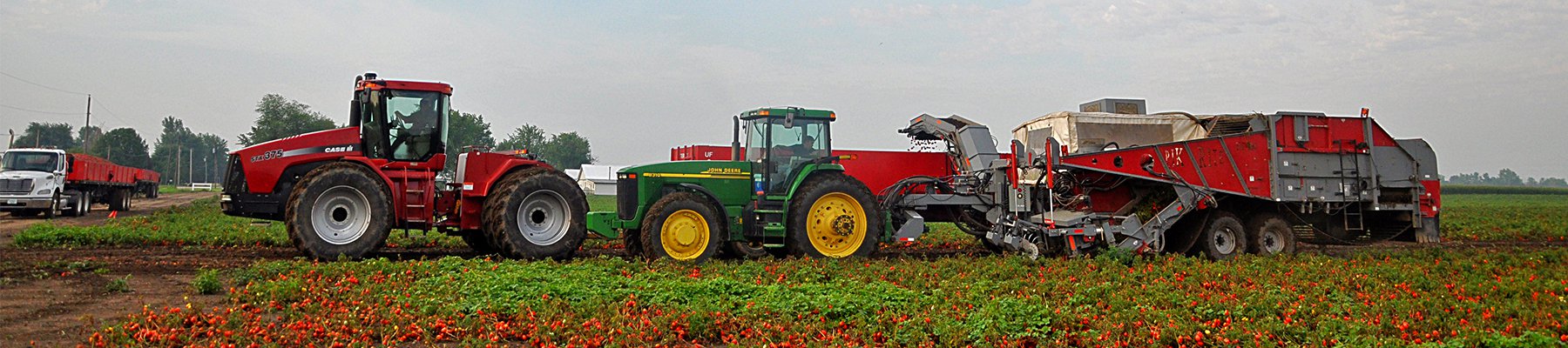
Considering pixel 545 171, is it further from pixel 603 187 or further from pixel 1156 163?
pixel 603 187

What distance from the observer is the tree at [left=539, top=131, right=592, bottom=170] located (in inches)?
3947

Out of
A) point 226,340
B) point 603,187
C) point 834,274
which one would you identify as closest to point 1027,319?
point 834,274

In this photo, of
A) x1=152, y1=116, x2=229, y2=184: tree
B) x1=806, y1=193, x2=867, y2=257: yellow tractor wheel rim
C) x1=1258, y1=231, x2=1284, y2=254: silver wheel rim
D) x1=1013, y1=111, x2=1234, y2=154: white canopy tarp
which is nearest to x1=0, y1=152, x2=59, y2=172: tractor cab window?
x1=806, y1=193, x2=867, y2=257: yellow tractor wheel rim

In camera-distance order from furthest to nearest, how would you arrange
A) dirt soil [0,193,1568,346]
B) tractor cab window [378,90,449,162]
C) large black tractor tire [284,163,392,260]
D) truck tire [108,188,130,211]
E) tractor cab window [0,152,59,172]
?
truck tire [108,188,130,211] < tractor cab window [0,152,59,172] < tractor cab window [378,90,449,162] < large black tractor tire [284,163,392,260] < dirt soil [0,193,1568,346]

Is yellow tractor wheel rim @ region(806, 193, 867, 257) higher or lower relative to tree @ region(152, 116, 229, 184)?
lower

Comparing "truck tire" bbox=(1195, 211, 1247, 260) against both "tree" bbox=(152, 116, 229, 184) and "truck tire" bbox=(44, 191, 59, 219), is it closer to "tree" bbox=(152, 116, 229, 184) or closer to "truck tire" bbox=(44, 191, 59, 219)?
"truck tire" bbox=(44, 191, 59, 219)

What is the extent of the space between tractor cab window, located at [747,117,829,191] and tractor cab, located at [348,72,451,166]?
451 cm

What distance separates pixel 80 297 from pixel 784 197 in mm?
7934

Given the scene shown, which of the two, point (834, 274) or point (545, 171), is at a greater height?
point (545, 171)

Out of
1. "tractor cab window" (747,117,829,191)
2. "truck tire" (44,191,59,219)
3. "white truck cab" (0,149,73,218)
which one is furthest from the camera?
"truck tire" (44,191,59,219)

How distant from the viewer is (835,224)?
1330 cm

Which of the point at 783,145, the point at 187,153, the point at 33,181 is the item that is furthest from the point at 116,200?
the point at 187,153

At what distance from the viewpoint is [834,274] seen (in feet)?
35.8

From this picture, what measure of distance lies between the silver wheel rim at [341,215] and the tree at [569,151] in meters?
85.9
